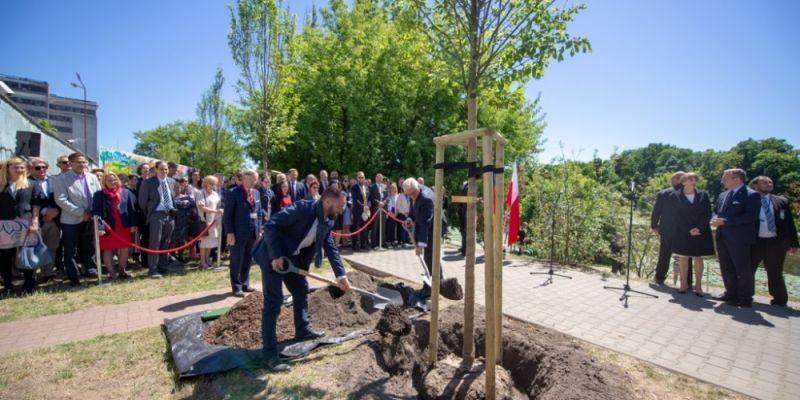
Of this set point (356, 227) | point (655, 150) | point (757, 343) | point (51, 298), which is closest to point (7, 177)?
point (51, 298)

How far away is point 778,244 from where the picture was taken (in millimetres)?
6160

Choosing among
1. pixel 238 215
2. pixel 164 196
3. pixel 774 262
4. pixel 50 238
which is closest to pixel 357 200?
pixel 164 196

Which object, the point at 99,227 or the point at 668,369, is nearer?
the point at 668,369

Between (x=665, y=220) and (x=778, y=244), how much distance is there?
5.29 feet

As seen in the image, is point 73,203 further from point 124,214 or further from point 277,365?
point 277,365

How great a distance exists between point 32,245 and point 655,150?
116m

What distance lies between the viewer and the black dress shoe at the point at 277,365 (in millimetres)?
3699

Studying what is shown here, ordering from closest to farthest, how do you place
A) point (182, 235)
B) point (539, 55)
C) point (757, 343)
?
point (539, 55) → point (757, 343) → point (182, 235)

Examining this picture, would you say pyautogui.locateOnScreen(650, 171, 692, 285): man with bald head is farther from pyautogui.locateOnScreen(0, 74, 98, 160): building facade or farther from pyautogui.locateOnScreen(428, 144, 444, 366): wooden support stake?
pyautogui.locateOnScreen(0, 74, 98, 160): building facade

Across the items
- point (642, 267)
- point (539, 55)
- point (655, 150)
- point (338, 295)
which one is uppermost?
point (655, 150)

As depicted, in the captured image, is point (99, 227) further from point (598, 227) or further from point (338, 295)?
point (598, 227)

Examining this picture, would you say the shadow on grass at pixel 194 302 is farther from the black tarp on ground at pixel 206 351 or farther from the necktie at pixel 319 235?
the necktie at pixel 319 235

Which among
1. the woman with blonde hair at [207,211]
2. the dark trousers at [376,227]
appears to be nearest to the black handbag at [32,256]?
the woman with blonde hair at [207,211]

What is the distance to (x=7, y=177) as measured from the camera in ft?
19.8
